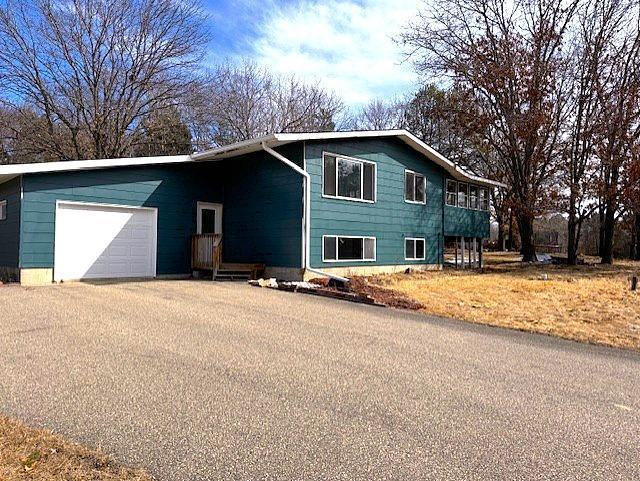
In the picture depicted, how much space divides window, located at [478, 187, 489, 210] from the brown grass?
1994 centimetres

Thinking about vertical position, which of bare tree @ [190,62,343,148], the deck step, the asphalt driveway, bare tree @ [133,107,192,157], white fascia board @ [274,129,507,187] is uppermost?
bare tree @ [190,62,343,148]

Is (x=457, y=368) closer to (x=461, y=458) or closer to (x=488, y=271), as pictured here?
(x=461, y=458)

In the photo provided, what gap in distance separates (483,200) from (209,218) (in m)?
12.3

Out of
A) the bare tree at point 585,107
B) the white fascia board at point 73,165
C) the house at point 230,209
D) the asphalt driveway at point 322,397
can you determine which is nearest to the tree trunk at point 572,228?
the bare tree at point 585,107

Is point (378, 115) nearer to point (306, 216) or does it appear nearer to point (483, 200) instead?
point (483, 200)

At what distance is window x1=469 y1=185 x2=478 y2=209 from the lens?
20161 millimetres

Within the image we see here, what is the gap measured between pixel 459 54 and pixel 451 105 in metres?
2.37

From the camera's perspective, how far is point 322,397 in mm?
3896

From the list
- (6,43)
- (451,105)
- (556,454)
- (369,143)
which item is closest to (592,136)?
(451,105)

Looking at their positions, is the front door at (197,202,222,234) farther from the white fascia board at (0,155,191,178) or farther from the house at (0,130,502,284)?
the white fascia board at (0,155,191,178)

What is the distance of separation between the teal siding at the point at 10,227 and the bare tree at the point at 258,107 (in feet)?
48.5

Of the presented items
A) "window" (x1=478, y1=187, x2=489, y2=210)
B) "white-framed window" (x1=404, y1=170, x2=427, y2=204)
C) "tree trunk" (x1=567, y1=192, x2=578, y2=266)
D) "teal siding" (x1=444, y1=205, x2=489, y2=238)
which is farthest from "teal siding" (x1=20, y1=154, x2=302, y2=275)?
"tree trunk" (x1=567, y1=192, x2=578, y2=266)

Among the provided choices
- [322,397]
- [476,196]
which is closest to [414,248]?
[476,196]

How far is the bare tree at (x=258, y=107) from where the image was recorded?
27594 millimetres
